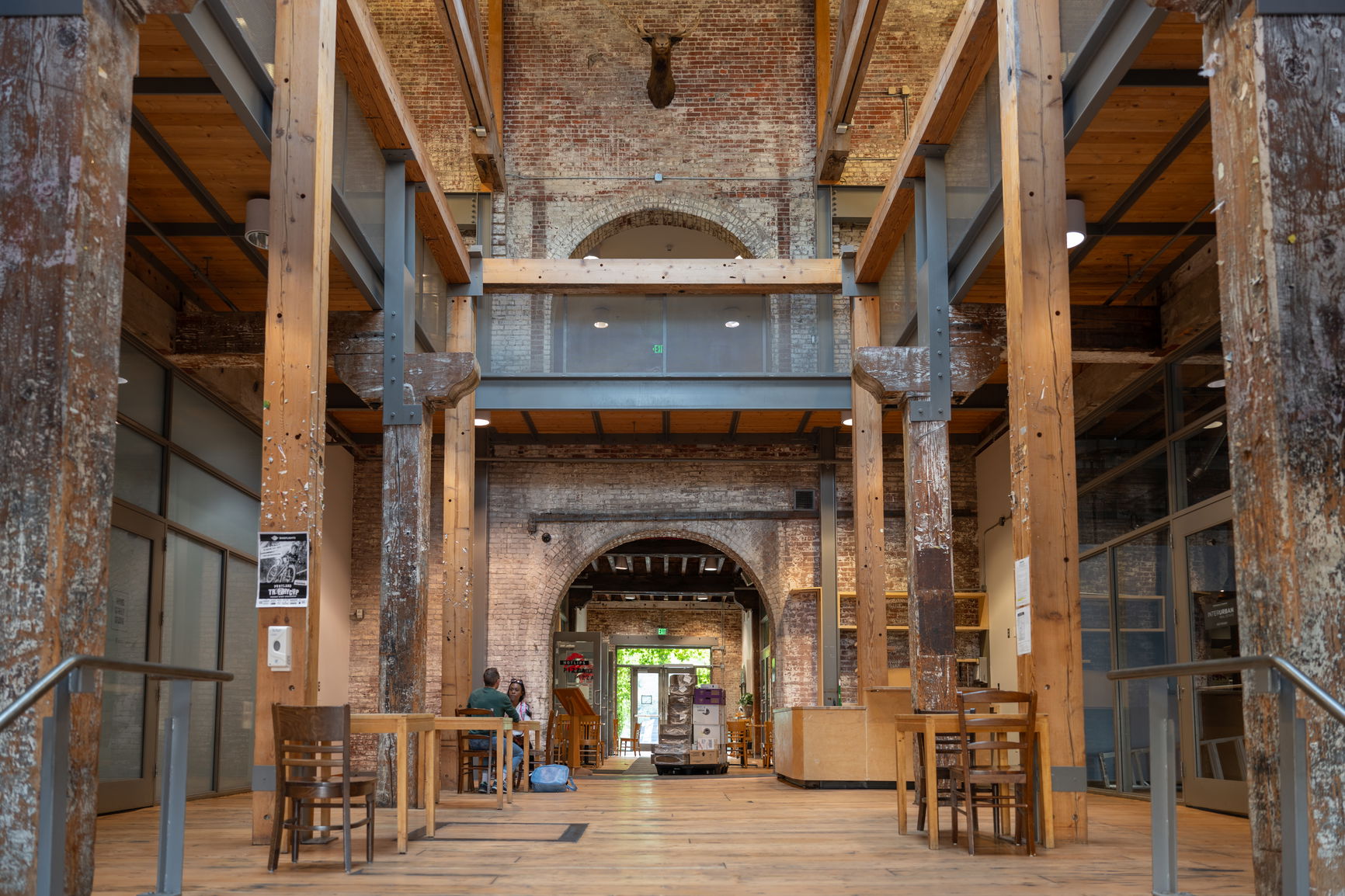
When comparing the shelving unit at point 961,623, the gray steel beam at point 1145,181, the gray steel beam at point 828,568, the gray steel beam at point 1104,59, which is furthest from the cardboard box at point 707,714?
the gray steel beam at point 1104,59

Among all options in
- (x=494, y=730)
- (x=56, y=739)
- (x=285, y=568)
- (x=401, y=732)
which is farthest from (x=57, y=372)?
(x=494, y=730)

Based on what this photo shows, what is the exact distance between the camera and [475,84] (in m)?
13.3

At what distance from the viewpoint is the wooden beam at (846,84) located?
1130 centimetres

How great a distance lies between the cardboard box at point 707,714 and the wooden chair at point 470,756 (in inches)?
228

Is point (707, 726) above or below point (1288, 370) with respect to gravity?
below

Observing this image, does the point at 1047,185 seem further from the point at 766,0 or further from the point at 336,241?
the point at 766,0

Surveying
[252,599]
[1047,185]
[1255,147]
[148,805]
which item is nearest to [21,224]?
[1255,147]

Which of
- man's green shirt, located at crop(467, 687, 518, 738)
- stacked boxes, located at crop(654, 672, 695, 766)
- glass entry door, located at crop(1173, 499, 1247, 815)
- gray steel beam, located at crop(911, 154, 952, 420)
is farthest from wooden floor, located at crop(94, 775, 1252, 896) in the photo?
stacked boxes, located at crop(654, 672, 695, 766)

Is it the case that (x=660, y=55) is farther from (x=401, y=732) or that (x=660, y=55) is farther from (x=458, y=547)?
(x=401, y=732)

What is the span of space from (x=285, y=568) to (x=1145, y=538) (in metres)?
7.84

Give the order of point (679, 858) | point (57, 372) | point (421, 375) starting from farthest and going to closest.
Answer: point (421, 375) → point (679, 858) → point (57, 372)

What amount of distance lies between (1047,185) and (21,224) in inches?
203

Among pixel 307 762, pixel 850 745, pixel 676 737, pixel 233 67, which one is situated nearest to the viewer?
pixel 307 762

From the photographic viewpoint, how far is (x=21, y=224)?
4.16 m
